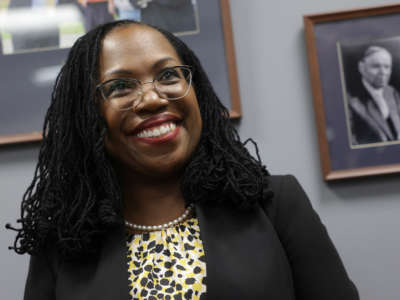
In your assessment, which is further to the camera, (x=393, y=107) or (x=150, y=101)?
(x=393, y=107)

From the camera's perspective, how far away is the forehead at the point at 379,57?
111cm

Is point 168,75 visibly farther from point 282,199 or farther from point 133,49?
point 282,199

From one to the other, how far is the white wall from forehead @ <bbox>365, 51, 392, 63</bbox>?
0.13 metres

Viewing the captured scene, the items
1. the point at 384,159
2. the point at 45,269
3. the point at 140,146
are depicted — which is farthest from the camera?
the point at 384,159

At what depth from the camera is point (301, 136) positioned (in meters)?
1.14

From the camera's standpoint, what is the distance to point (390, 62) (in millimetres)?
1113

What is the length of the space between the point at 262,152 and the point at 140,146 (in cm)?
44

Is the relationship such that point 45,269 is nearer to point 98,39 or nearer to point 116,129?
point 116,129

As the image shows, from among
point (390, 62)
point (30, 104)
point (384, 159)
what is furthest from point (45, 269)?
point (390, 62)

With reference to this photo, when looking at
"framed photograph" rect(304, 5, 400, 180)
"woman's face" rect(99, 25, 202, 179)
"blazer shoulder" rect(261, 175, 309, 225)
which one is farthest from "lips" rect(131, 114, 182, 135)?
"framed photograph" rect(304, 5, 400, 180)

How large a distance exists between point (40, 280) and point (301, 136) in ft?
2.25

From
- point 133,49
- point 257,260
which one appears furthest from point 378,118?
point 133,49

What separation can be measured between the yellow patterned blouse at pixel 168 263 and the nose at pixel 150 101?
0.73 feet

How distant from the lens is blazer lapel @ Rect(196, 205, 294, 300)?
760mm
